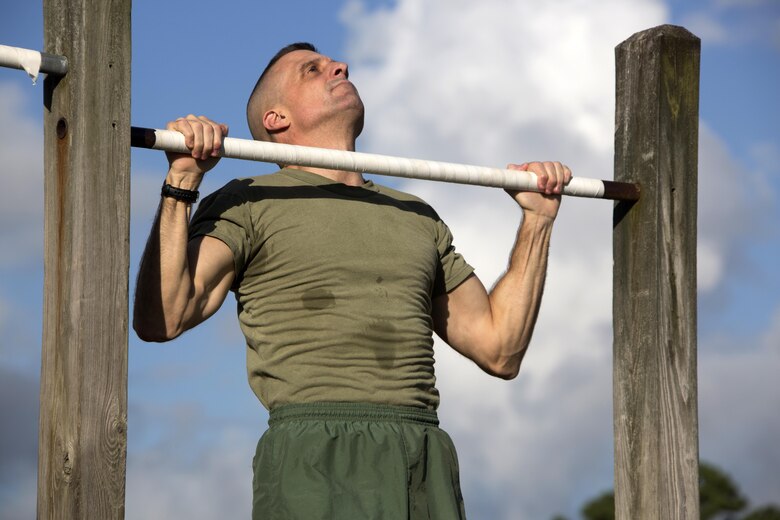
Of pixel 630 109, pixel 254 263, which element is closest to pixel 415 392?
pixel 254 263

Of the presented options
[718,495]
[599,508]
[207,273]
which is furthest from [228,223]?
[599,508]

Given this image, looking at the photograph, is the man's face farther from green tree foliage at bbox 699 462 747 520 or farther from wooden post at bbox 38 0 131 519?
green tree foliage at bbox 699 462 747 520

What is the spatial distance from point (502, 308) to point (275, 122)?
896 millimetres

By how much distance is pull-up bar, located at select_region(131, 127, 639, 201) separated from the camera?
3078mm

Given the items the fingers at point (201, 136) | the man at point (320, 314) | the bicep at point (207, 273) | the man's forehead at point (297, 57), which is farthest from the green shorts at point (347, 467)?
the man's forehead at point (297, 57)

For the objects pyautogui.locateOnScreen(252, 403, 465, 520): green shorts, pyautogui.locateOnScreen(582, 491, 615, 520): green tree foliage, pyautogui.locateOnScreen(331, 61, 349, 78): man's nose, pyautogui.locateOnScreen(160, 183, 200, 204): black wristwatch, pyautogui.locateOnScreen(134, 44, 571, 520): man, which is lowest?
pyautogui.locateOnScreen(582, 491, 615, 520): green tree foliage

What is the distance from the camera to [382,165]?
132 inches

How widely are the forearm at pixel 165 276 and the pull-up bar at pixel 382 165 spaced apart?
14 centimetres

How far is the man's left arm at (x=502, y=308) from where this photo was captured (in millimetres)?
3979

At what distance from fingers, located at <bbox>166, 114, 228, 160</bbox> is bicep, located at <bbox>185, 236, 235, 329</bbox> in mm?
326

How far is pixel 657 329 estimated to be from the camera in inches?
149

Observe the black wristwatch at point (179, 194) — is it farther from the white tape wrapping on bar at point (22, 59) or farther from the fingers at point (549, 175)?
the fingers at point (549, 175)

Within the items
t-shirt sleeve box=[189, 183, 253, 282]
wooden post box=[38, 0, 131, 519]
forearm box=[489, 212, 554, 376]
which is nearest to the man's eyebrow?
t-shirt sleeve box=[189, 183, 253, 282]

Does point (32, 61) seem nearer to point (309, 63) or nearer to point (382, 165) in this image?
point (382, 165)
